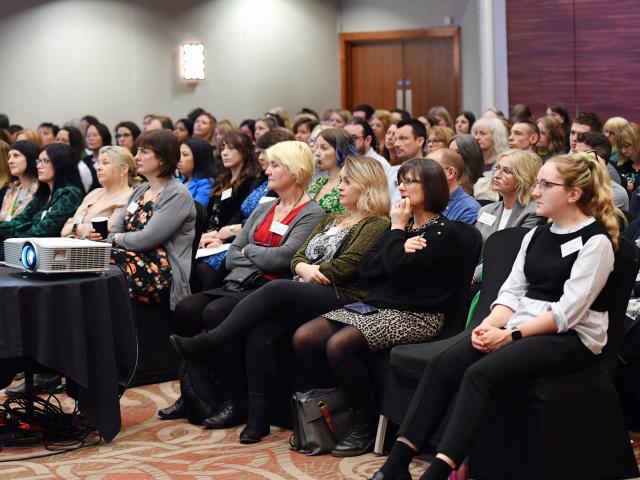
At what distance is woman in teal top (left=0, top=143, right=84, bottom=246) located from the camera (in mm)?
6395

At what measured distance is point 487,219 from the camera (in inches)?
192

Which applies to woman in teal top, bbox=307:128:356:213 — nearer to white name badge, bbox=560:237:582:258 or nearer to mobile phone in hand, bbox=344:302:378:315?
mobile phone in hand, bbox=344:302:378:315

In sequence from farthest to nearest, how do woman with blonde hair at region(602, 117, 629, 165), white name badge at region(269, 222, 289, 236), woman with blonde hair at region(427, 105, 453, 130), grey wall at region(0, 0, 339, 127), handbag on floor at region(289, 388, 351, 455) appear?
1. grey wall at region(0, 0, 339, 127)
2. woman with blonde hair at region(427, 105, 453, 130)
3. woman with blonde hair at region(602, 117, 629, 165)
4. white name badge at region(269, 222, 289, 236)
5. handbag on floor at region(289, 388, 351, 455)

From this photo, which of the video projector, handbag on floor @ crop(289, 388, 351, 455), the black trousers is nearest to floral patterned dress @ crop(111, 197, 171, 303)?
the video projector

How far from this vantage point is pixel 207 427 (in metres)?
4.70

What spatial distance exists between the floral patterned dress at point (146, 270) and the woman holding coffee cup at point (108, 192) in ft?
1.86

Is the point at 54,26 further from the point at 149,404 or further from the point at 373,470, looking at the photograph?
the point at 373,470

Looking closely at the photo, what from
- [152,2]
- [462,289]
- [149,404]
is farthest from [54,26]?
[462,289]

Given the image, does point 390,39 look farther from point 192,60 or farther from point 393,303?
point 393,303

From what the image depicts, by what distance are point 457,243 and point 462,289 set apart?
0.67 ft

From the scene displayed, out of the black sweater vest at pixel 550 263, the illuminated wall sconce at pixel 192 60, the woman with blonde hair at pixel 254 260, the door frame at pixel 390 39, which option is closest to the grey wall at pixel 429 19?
the door frame at pixel 390 39

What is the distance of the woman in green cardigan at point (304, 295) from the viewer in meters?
4.45

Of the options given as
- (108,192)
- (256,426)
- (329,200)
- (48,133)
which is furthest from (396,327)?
(48,133)

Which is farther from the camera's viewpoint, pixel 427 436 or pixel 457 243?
pixel 457 243
